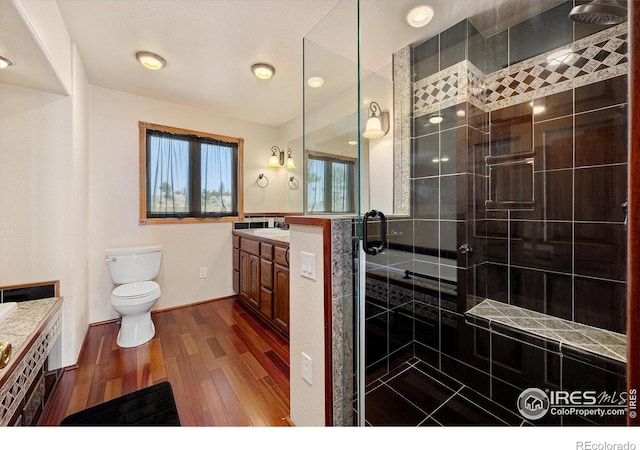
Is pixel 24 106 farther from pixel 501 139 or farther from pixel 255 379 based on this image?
pixel 501 139

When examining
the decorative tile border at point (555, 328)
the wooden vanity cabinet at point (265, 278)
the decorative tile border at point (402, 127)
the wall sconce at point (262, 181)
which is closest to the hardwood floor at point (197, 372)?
the wooden vanity cabinet at point (265, 278)

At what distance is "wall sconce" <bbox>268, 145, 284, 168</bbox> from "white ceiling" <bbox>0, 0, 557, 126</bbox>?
1.29 m

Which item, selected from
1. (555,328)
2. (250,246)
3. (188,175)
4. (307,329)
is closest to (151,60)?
(188,175)

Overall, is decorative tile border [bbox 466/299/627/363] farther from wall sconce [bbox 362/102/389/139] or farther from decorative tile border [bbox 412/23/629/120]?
wall sconce [bbox 362/102/389/139]

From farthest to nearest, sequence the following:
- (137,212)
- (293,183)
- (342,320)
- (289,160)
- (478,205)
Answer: (289,160), (293,183), (137,212), (478,205), (342,320)

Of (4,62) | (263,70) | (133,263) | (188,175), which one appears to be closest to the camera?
(4,62)

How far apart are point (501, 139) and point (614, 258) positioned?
0.87 m

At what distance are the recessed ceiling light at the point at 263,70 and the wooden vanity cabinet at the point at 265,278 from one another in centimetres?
152

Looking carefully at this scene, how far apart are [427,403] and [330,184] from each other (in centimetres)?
152

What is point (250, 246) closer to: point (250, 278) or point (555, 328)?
point (250, 278)

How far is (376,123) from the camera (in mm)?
1840

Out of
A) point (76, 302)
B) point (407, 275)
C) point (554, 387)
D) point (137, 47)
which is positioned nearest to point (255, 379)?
point (407, 275)

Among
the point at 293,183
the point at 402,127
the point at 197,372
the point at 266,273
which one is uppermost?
the point at 402,127

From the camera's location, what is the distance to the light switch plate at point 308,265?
1.21 metres
